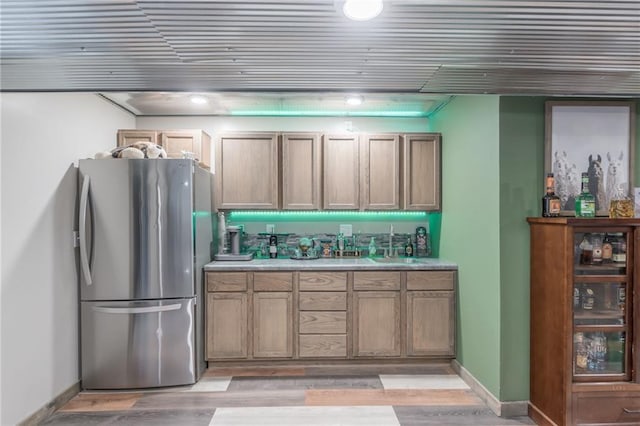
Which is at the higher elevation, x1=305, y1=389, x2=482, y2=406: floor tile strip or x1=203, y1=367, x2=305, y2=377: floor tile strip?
x1=305, y1=389, x2=482, y2=406: floor tile strip

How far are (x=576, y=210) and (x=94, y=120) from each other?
13.1 ft

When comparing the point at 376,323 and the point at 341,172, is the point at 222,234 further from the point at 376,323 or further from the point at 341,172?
the point at 376,323

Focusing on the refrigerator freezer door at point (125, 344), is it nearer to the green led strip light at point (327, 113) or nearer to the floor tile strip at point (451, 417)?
the floor tile strip at point (451, 417)

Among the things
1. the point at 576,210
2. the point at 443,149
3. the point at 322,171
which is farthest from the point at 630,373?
the point at 322,171

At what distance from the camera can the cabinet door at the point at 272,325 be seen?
11.3ft

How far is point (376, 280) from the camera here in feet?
11.4

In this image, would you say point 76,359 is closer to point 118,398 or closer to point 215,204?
point 118,398

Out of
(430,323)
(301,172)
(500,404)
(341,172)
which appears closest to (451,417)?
(500,404)

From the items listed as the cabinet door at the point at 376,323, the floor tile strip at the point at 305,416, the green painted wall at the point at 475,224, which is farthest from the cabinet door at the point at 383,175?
the floor tile strip at the point at 305,416

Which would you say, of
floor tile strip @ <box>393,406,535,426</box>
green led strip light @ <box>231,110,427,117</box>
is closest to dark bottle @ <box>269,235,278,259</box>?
green led strip light @ <box>231,110,427,117</box>

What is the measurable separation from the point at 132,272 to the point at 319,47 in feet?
7.70

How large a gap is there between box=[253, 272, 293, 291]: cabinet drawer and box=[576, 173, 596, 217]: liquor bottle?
234 cm

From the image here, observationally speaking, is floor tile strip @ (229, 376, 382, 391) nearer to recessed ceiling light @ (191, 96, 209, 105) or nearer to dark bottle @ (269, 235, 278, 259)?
dark bottle @ (269, 235, 278, 259)

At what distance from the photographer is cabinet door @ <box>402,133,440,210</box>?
151 inches
